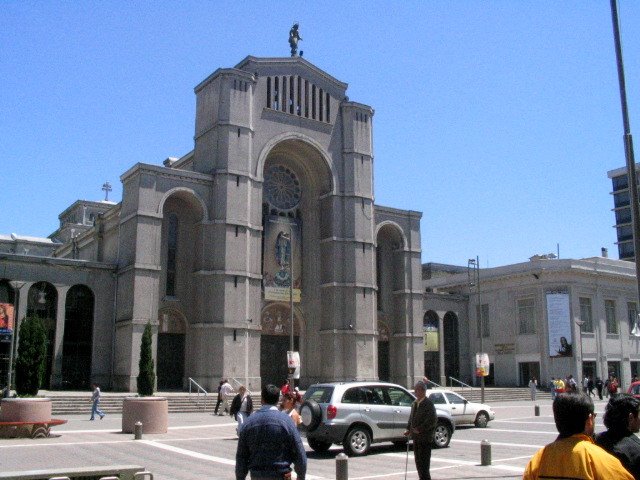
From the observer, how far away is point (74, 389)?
38094mm

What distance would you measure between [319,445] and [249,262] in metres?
24.4

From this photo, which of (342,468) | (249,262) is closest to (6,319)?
(249,262)

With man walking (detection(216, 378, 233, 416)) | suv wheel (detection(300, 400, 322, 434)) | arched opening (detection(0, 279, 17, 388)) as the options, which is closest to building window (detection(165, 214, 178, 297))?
arched opening (detection(0, 279, 17, 388))

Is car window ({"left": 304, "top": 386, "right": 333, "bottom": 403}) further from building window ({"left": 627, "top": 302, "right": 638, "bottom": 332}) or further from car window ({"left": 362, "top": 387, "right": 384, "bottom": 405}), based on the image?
building window ({"left": 627, "top": 302, "right": 638, "bottom": 332})

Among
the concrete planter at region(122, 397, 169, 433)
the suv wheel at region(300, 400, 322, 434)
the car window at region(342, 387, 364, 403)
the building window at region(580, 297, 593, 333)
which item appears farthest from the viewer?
the building window at region(580, 297, 593, 333)

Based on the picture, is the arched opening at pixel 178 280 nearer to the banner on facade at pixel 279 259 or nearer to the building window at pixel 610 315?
the banner on facade at pixel 279 259

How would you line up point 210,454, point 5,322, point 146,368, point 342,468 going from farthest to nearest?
point 5,322 < point 146,368 < point 210,454 < point 342,468

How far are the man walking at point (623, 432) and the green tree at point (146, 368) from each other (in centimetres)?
3091

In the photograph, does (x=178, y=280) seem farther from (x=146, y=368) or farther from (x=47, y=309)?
(x=146, y=368)

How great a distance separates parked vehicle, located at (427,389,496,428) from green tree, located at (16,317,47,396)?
15633mm

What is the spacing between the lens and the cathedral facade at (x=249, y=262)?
3831 cm

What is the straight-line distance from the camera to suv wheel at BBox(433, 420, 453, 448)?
17906 mm

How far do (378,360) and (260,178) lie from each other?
52.3 feet

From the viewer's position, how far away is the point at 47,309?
3800 cm
